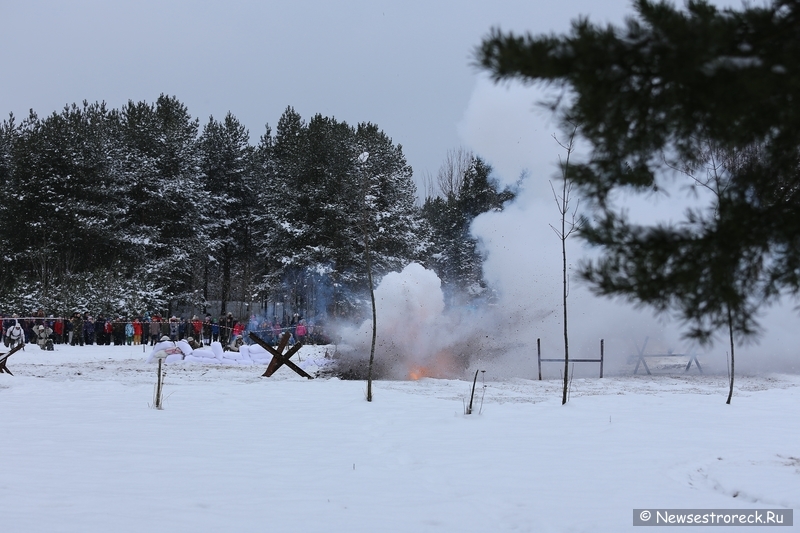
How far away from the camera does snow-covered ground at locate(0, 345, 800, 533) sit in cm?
668

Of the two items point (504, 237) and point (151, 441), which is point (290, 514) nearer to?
point (151, 441)

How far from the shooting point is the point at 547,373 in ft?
97.8

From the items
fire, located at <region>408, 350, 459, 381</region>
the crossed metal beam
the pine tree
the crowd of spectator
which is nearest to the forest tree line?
the crowd of spectator

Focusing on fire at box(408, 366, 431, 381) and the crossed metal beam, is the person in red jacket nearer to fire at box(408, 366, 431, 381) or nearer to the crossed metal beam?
the crossed metal beam

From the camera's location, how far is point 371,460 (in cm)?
922

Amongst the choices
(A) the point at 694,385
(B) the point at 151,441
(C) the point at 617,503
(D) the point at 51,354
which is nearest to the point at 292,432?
(B) the point at 151,441

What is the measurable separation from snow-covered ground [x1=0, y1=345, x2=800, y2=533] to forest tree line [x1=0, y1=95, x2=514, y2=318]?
26742mm

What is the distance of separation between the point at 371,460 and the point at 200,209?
44965 millimetres

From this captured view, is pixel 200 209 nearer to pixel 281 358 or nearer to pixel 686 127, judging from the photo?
pixel 281 358

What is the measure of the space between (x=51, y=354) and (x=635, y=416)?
22309mm

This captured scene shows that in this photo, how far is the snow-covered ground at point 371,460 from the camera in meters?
6.68

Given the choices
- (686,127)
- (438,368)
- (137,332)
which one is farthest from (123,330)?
(686,127)

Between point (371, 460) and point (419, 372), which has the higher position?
point (419, 372)

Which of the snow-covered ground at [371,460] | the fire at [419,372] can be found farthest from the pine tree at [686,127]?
the fire at [419,372]
